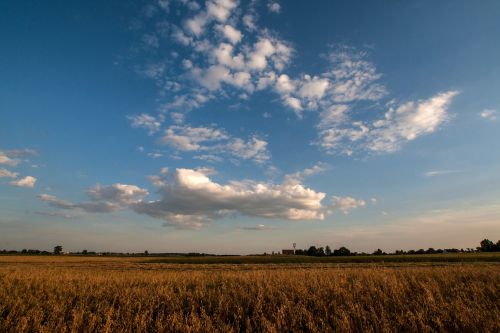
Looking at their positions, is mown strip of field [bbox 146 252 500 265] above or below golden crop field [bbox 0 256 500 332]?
above

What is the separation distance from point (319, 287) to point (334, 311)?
181 centimetres

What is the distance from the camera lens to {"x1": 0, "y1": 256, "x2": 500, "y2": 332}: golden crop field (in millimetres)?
8312

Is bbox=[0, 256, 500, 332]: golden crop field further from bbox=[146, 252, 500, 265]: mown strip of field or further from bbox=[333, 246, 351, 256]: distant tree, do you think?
bbox=[333, 246, 351, 256]: distant tree

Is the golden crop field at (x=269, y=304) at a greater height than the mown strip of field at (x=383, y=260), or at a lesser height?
lesser

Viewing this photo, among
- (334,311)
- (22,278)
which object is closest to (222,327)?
(334,311)

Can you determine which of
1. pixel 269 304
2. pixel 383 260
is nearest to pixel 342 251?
pixel 383 260

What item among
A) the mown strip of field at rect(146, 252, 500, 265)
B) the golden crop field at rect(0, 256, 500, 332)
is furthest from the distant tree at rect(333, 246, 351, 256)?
the golden crop field at rect(0, 256, 500, 332)

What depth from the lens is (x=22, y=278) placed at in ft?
51.1

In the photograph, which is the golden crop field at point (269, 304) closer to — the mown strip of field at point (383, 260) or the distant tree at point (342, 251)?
the mown strip of field at point (383, 260)

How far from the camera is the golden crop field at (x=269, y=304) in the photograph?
8312mm

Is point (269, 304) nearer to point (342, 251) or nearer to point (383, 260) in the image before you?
point (383, 260)

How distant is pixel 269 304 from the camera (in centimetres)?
1002

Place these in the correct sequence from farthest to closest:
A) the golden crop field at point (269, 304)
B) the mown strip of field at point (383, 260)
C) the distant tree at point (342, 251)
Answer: the distant tree at point (342, 251) → the mown strip of field at point (383, 260) → the golden crop field at point (269, 304)

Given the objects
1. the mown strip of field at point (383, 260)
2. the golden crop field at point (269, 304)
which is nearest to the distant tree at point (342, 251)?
the mown strip of field at point (383, 260)
